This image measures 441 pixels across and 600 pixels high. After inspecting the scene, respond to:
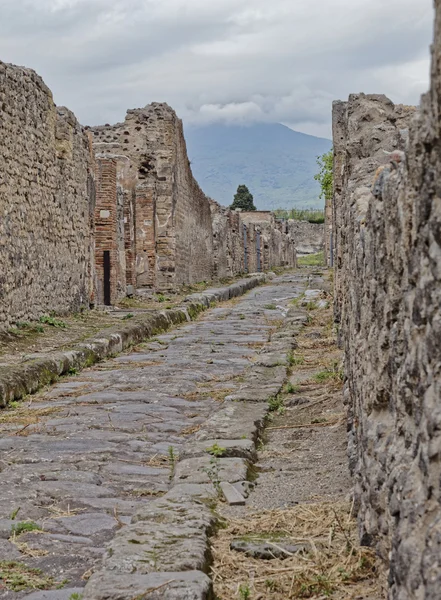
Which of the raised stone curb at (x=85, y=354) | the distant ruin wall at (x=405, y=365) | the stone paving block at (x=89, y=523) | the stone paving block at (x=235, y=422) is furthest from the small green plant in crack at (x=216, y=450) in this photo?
the raised stone curb at (x=85, y=354)

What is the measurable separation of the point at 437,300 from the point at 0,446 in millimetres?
3952

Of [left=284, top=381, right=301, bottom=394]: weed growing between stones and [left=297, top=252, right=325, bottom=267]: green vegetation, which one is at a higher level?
[left=284, top=381, right=301, bottom=394]: weed growing between stones

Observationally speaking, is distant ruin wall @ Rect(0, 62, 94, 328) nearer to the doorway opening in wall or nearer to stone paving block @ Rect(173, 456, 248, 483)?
the doorway opening in wall

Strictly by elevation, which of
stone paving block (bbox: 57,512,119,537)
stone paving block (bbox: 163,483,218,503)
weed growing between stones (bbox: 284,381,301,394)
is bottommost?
stone paving block (bbox: 57,512,119,537)

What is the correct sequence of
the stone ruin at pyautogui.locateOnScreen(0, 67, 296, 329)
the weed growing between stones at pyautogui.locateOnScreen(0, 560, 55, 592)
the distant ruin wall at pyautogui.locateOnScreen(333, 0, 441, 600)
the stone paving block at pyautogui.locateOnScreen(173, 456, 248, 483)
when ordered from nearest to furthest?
1. the distant ruin wall at pyautogui.locateOnScreen(333, 0, 441, 600)
2. the weed growing between stones at pyautogui.locateOnScreen(0, 560, 55, 592)
3. the stone paving block at pyautogui.locateOnScreen(173, 456, 248, 483)
4. the stone ruin at pyautogui.locateOnScreen(0, 67, 296, 329)

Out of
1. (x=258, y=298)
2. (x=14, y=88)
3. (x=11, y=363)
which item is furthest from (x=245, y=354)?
(x=258, y=298)

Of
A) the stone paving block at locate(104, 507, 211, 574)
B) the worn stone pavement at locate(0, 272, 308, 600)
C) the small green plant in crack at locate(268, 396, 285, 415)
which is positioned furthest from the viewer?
the small green plant in crack at locate(268, 396, 285, 415)

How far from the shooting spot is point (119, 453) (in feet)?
16.1

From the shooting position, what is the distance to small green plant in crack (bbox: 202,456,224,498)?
3688 millimetres

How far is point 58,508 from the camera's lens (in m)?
3.74

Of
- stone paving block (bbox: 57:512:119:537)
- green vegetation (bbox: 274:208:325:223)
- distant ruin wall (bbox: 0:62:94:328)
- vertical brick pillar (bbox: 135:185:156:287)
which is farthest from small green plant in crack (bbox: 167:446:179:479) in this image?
green vegetation (bbox: 274:208:325:223)

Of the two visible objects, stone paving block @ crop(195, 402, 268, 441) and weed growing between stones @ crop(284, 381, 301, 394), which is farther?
weed growing between stones @ crop(284, 381, 301, 394)

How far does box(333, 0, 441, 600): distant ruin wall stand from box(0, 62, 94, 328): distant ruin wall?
7066 mm

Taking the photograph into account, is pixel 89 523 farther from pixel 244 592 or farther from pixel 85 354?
pixel 85 354
